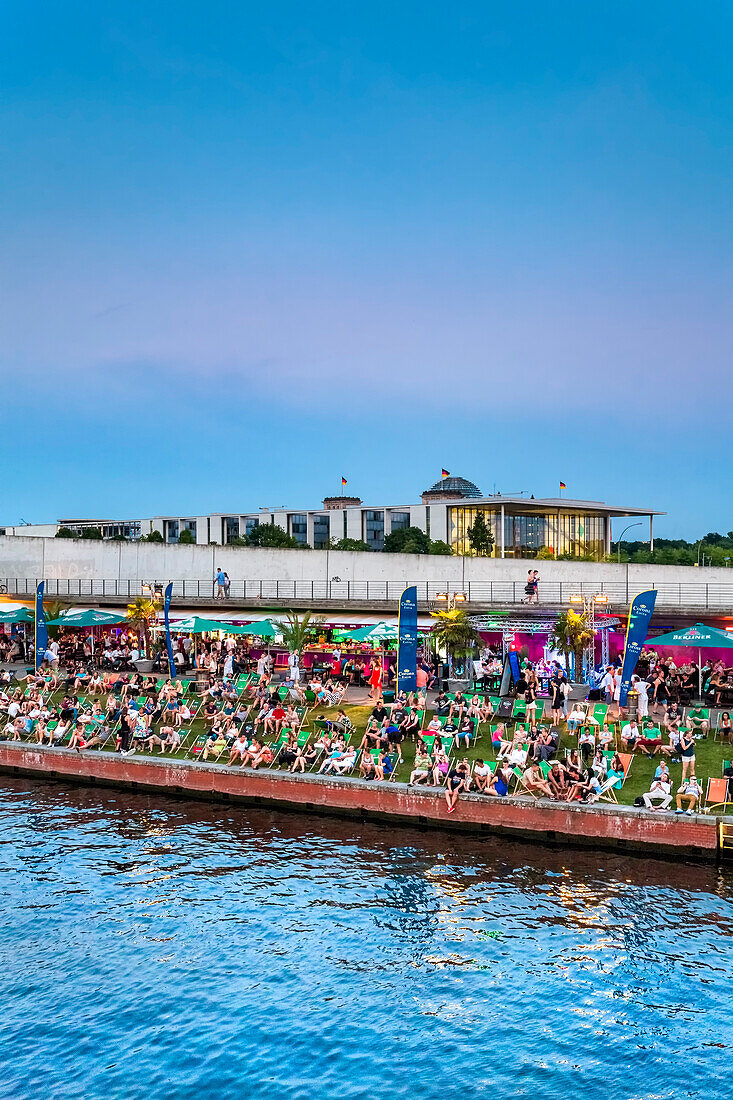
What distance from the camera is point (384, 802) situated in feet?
69.4

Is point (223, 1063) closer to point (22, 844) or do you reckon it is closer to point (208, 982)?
point (208, 982)

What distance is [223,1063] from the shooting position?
11977 mm

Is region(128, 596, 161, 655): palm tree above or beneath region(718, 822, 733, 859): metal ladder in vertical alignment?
above

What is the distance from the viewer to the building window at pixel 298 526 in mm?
112188

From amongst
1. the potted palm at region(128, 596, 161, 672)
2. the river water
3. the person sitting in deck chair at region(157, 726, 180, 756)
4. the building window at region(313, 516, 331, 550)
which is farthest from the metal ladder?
the building window at region(313, 516, 331, 550)

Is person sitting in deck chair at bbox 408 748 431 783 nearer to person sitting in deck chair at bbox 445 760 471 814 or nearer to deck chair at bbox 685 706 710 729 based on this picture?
person sitting in deck chair at bbox 445 760 471 814

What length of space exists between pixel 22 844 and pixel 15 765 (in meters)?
7.19

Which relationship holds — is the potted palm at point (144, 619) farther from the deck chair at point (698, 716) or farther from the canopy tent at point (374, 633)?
the deck chair at point (698, 716)

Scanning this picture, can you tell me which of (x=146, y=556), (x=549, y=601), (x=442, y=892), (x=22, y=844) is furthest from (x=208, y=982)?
(x=146, y=556)

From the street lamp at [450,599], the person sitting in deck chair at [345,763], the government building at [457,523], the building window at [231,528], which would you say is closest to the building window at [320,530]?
the government building at [457,523]

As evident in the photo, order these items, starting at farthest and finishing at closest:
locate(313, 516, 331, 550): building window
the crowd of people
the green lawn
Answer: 1. locate(313, 516, 331, 550): building window
2. the crowd of people
3. the green lawn

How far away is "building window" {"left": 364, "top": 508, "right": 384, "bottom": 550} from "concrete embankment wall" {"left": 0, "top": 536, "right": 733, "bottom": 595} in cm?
6002

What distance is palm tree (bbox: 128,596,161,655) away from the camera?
38000 millimetres

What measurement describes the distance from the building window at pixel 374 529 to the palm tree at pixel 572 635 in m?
75.2
